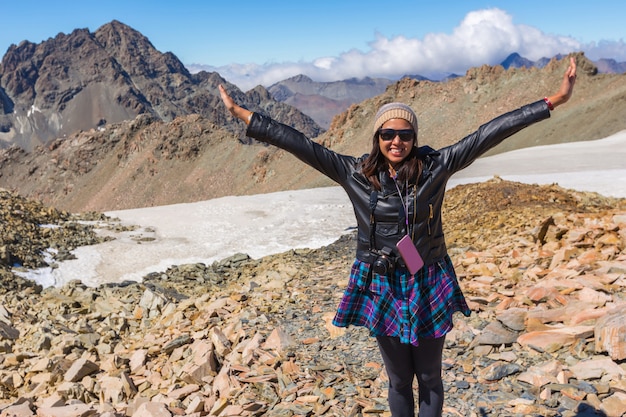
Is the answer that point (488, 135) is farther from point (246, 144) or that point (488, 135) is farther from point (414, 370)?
point (246, 144)

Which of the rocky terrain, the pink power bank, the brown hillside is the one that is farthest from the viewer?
the brown hillside

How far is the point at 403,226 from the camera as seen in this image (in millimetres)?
3262

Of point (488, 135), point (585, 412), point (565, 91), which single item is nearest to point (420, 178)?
point (488, 135)

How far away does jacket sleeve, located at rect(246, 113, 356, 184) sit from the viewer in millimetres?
3469

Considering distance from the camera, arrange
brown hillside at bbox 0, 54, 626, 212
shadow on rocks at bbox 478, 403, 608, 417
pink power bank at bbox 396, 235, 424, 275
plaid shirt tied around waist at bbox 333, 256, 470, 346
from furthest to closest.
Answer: brown hillside at bbox 0, 54, 626, 212
shadow on rocks at bbox 478, 403, 608, 417
plaid shirt tied around waist at bbox 333, 256, 470, 346
pink power bank at bbox 396, 235, 424, 275

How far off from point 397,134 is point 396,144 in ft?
0.23

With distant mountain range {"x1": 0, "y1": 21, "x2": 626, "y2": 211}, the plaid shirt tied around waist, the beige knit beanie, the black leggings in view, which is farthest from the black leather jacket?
distant mountain range {"x1": 0, "y1": 21, "x2": 626, "y2": 211}

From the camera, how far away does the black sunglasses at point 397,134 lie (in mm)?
3199

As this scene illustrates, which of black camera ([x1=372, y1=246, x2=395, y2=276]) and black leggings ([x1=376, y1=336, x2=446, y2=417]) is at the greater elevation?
black camera ([x1=372, y1=246, x2=395, y2=276])

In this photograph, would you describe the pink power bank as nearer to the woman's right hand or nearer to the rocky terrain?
the woman's right hand

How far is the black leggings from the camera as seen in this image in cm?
344

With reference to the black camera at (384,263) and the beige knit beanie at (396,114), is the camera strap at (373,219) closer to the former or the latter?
the black camera at (384,263)

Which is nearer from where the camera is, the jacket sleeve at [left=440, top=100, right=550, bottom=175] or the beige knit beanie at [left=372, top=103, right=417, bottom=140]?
the beige knit beanie at [left=372, top=103, right=417, bottom=140]

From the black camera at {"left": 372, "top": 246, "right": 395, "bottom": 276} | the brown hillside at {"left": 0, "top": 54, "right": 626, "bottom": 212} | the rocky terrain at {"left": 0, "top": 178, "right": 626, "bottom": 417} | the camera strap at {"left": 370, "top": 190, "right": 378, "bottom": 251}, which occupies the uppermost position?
the brown hillside at {"left": 0, "top": 54, "right": 626, "bottom": 212}
